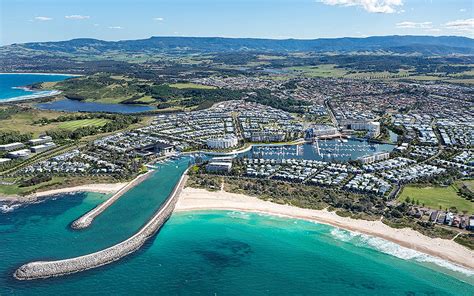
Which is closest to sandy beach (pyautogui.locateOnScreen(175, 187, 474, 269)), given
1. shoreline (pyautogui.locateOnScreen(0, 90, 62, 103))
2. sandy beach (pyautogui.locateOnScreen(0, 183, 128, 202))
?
sandy beach (pyautogui.locateOnScreen(0, 183, 128, 202))

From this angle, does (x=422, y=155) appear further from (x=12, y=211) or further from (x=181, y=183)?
(x=12, y=211)

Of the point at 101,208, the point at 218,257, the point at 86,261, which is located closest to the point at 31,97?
the point at 101,208

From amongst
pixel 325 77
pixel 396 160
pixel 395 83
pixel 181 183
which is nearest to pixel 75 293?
pixel 181 183

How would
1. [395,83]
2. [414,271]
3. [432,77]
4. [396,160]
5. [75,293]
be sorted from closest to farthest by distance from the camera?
[75,293], [414,271], [396,160], [395,83], [432,77]

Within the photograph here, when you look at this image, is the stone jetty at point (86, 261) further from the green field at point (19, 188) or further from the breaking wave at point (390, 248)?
the green field at point (19, 188)

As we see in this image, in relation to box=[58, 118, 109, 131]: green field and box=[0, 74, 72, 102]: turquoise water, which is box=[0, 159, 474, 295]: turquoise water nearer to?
box=[58, 118, 109, 131]: green field

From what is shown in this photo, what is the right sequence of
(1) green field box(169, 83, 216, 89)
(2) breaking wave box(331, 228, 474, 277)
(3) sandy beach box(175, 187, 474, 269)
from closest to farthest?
1. (2) breaking wave box(331, 228, 474, 277)
2. (3) sandy beach box(175, 187, 474, 269)
3. (1) green field box(169, 83, 216, 89)

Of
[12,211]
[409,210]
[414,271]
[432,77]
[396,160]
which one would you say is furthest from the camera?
[432,77]
